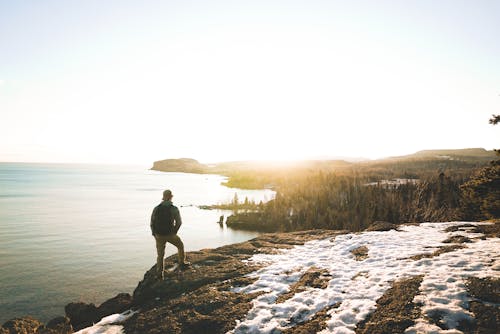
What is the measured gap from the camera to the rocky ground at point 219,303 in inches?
210

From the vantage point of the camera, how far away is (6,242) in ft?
70.3

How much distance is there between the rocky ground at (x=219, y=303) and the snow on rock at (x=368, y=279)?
0.17 m

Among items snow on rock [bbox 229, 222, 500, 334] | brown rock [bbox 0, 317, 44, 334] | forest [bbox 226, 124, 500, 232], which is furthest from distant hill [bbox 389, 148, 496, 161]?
brown rock [bbox 0, 317, 44, 334]

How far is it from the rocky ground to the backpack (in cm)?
149

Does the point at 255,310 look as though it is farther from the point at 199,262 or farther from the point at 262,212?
the point at 262,212

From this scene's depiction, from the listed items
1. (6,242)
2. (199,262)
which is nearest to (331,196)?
(199,262)

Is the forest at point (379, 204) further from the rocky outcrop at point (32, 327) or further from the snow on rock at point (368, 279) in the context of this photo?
A: the rocky outcrop at point (32, 327)

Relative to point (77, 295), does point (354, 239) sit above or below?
above

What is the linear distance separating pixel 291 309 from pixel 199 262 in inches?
197

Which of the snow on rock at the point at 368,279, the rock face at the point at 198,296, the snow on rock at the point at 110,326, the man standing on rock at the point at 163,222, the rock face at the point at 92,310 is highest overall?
the man standing on rock at the point at 163,222

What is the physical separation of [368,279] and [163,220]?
6061mm

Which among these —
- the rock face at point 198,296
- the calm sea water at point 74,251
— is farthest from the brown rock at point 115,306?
the calm sea water at point 74,251

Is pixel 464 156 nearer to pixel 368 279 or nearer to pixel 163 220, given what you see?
pixel 368 279

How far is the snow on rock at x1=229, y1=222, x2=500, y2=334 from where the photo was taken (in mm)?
5582
